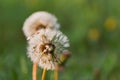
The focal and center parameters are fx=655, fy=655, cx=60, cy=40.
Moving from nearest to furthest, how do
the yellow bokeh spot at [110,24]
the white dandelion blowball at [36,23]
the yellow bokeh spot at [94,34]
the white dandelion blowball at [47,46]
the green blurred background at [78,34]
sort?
the white dandelion blowball at [47,46] < the white dandelion blowball at [36,23] < the green blurred background at [78,34] < the yellow bokeh spot at [94,34] < the yellow bokeh spot at [110,24]

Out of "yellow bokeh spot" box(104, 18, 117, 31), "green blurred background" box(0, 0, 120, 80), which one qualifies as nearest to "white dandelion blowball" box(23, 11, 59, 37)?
"green blurred background" box(0, 0, 120, 80)

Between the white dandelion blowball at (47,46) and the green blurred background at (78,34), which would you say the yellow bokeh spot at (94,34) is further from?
the white dandelion blowball at (47,46)

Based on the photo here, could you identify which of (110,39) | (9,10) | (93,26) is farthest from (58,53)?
(9,10)

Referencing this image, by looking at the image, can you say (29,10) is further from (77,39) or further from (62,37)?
(62,37)

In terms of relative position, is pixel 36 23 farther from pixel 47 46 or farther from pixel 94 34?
pixel 94 34

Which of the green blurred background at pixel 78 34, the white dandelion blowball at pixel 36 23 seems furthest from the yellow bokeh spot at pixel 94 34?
the white dandelion blowball at pixel 36 23

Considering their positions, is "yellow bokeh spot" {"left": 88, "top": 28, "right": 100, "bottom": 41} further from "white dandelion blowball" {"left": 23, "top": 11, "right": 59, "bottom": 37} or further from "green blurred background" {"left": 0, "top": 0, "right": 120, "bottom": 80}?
"white dandelion blowball" {"left": 23, "top": 11, "right": 59, "bottom": 37}

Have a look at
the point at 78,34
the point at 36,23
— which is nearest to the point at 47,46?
the point at 36,23
